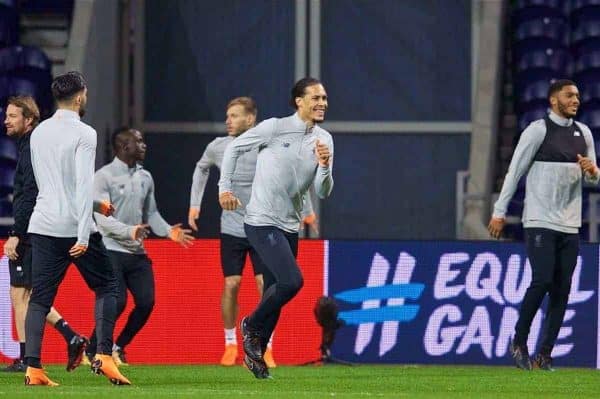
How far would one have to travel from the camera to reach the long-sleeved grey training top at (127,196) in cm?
1274

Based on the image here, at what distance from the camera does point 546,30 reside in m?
20.5

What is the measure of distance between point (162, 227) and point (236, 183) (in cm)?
86

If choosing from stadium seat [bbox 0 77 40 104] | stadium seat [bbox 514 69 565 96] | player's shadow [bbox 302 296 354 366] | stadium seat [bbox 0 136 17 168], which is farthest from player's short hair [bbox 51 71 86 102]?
stadium seat [bbox 514 69 565 96]

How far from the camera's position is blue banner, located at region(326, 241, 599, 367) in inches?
550

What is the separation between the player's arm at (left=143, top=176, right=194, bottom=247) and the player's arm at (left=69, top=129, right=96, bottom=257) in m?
2.08

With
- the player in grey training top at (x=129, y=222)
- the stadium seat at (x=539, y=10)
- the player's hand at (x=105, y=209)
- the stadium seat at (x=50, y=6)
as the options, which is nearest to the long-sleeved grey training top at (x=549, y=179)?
the player in grey training top at (x=129, y=222)

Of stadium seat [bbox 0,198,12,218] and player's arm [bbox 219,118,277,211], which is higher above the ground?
player's arm [bbox 219,118,277,211]

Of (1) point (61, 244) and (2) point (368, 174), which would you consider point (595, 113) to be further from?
(1) point (61, 244)

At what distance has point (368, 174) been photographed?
21.6m

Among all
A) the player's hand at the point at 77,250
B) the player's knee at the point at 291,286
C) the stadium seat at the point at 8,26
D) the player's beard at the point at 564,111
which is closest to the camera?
the player's hand at the point at 77,250

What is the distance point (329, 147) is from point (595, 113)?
9086mm

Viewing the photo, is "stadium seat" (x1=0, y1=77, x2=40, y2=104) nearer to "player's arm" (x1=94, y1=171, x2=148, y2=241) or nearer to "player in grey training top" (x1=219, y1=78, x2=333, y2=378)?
"player's arm" (x1=94, y1=171, x2=148, y2=241)

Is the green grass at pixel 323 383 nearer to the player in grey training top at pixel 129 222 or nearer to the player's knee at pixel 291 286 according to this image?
the player in grey training top at pixel 129 222

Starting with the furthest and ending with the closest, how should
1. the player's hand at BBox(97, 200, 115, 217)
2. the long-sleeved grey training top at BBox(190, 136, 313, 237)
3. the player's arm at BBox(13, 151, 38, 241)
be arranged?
the long-sleeved grey training top at BBox(190, 136, 313, 237)
the player's arm at BBox(13, 151, 38, 241)
the player's hand at BBox(97, 200, 115, 217)
